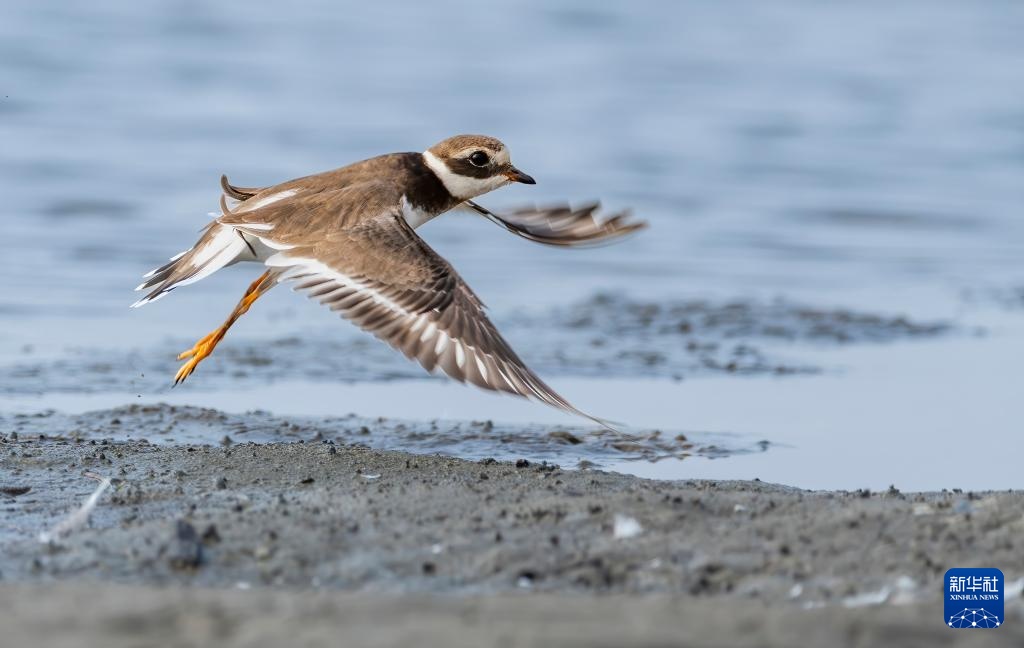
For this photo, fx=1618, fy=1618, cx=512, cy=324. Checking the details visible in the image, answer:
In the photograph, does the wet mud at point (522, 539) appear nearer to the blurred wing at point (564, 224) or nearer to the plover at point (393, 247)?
the plover at point (393, 247)

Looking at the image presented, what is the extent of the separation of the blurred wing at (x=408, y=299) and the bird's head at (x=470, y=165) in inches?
33.7

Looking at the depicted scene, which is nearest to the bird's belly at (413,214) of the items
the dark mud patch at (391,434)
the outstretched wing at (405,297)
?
the outstretched wing at (405,297)

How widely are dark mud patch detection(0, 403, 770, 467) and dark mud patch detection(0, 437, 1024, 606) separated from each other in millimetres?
1213

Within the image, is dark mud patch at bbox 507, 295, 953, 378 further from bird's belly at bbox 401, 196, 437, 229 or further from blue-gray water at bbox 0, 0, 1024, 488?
bird's belly at bbox 401, 196, 437, 229

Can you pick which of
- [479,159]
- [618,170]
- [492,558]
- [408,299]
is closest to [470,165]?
[479,159]

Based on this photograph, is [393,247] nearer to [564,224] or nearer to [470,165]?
[470,165]

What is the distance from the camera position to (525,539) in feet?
16.0

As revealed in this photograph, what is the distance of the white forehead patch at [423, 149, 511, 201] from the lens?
25.8 ft

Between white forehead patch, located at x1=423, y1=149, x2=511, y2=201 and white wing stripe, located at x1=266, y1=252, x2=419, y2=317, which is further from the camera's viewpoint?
white forehead patch, located at x1=423, y1=149, x2=511, y2=201

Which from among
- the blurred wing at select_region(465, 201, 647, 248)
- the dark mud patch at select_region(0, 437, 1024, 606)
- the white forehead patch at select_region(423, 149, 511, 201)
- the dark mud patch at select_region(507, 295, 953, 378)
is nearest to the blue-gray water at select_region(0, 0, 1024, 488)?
the dark mud patch at select_region(507, 295, 953, 378)

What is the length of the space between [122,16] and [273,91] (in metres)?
4.44

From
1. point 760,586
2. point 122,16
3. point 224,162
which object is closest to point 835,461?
point 760,586

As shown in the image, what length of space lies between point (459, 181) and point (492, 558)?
348 cm

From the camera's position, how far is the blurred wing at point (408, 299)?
241 inches
